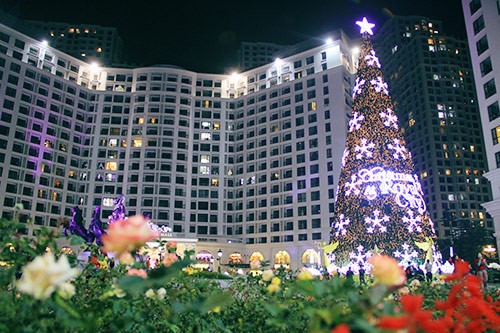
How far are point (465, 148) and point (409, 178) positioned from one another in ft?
329

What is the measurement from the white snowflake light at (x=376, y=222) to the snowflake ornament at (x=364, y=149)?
166 inches

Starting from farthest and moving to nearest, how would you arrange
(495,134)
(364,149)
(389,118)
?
1. (495,134)
2. (389,118)
3. (364,149)

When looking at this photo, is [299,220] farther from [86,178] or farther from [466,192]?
[466,192]

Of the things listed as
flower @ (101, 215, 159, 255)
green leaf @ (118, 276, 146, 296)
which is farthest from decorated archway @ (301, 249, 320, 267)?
flower @ (101, 215, 159, 255)

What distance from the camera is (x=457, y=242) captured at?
225 ft

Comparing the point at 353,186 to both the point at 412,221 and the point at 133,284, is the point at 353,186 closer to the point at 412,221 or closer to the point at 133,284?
the point at 412,221

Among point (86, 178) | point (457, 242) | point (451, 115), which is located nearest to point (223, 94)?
point (86, 178)

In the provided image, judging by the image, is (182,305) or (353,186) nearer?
(182,305)

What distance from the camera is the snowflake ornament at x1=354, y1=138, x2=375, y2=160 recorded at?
93.9ft

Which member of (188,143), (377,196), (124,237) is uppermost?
(188,143)

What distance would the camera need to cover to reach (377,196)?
2705cm

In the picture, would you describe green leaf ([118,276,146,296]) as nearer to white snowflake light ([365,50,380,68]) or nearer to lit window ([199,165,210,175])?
white snowflake light ([365,50,380,68])

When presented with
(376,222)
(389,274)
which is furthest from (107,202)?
(389,274)

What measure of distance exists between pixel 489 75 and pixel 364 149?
16.9 meters
